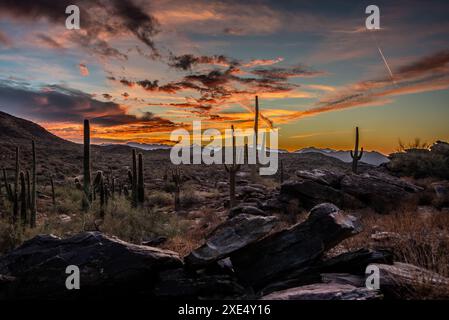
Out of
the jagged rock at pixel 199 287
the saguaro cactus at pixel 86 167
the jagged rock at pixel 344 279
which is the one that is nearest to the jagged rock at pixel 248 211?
the saguaro cactus at pixel 86 167

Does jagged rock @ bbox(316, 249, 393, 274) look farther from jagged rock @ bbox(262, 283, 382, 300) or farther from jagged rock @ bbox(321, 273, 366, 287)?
jagged rock @ bbox(262, 283, 382, 300)

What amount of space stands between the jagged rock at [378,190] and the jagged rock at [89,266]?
11931 millimetres

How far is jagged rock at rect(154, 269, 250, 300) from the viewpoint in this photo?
6.43 m

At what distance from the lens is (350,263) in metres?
6.86

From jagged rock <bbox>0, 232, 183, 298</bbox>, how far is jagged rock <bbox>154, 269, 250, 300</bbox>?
1.15 ft

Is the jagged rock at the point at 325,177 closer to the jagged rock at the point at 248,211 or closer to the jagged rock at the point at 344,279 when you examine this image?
the jagged rock at the point at 248,211

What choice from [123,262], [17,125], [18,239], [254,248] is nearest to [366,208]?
[254,248]

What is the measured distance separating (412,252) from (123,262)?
5766 millimetres

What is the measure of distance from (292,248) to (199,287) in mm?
2018

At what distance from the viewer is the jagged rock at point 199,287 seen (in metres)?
6.43

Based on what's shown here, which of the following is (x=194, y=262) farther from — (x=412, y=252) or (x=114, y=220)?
(x=114, y=220)

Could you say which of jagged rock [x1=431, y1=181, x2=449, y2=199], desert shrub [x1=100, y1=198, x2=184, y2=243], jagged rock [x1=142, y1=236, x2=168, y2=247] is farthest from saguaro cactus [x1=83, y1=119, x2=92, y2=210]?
jagged rock [x1=431, y1=181, x2=449, y2=199]

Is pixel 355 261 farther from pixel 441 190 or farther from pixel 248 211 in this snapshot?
pixel 441 190

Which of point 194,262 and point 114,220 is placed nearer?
point 194,262
